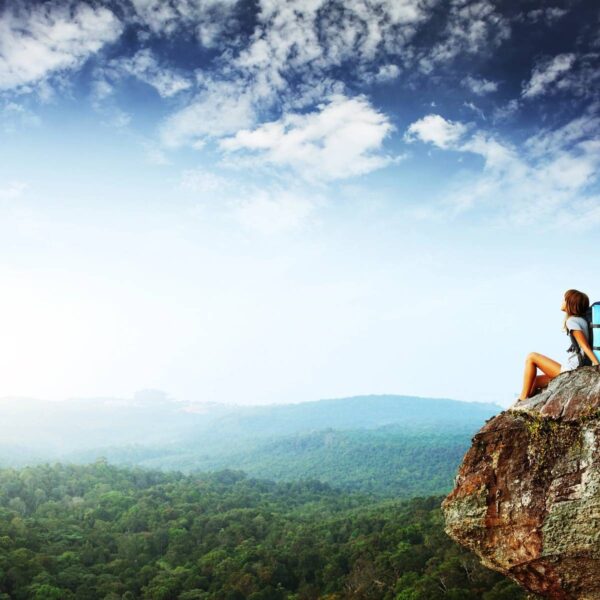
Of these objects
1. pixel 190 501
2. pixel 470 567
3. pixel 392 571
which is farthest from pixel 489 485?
pixel 190 501

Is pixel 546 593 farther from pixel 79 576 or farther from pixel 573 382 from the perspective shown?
pixel 79 576

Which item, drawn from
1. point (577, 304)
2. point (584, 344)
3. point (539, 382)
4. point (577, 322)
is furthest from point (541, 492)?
point (577, 304)

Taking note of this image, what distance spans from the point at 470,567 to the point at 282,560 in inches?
677

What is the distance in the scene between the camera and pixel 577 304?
5773mm

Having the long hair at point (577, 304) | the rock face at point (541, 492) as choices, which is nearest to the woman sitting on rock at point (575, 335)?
the long hair at point (577, 304)

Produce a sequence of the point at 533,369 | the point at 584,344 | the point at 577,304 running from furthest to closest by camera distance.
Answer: the point at 533,369, the point at 577,304, the point at 584,344

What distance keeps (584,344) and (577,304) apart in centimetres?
46

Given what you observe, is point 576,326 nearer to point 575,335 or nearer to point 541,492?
point 575,335

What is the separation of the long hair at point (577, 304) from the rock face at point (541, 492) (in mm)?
629

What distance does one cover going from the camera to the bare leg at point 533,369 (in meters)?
6.21

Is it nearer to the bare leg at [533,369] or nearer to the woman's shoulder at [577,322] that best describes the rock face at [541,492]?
the bare leg at [533,369]

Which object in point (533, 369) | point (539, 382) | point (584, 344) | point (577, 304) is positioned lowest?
point (539, 382)

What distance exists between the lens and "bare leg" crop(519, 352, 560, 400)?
621 centimetres

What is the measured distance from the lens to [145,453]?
6791 inches
